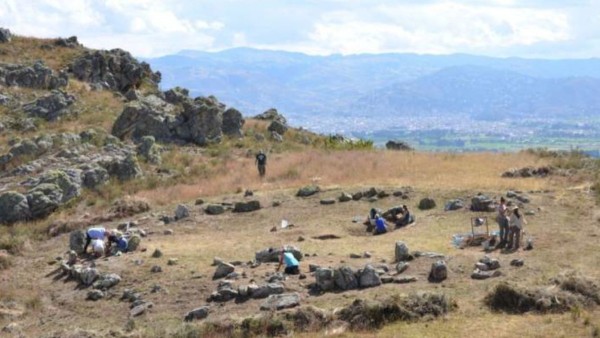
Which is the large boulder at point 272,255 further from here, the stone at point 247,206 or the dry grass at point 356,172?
the dry grass at point 356,172

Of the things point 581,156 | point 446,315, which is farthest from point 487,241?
point 581,156

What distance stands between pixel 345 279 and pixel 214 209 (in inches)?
560

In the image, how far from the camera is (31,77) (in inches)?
2301

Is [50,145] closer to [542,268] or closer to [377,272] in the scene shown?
[377,272]

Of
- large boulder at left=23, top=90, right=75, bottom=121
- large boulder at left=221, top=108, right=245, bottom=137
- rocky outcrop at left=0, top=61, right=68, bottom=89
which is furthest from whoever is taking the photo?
rocky outcrop at left=0, top=61, right=68, bottom=89

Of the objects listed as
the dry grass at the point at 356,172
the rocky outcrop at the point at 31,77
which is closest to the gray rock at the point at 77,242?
the dry grass at the point at 356,172

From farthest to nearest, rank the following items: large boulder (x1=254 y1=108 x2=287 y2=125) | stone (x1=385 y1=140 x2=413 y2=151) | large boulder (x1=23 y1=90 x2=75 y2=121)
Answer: large boulder (x1=254 y1=108 x2=287 y2=125) → stone (x1=385 y1=140 x2=413 y2=151) → large boulder (x1=23 y1=90 x2=75 y2=121)

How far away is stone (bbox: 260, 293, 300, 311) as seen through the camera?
18.7 metres

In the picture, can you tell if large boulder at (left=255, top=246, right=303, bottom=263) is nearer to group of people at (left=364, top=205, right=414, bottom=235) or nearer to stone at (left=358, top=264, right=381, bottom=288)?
stone at (left=358, top=264, right=381, bottom=288)

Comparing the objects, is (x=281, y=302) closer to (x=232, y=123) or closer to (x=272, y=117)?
(x=232, y=123)

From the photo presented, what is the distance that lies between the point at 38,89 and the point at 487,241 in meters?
44.9

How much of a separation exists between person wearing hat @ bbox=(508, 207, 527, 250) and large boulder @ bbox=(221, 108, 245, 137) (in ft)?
111

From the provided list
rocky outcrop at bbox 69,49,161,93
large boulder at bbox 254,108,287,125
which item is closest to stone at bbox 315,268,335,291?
large boulder at bbox 254,108,287,125

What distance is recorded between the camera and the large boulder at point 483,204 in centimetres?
2989
